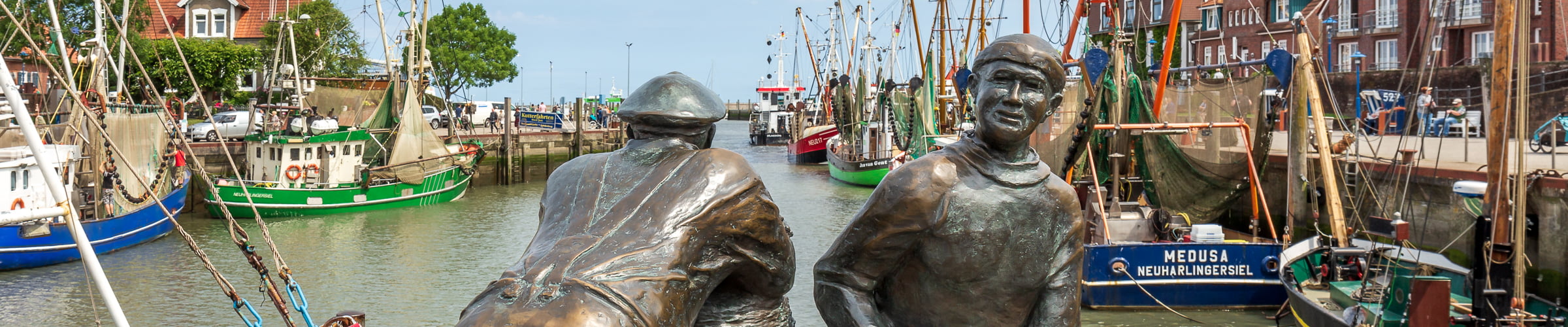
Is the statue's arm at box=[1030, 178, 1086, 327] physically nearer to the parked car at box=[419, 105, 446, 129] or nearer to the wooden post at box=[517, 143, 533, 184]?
the wooden post at box=[517, 143, 533, 184]

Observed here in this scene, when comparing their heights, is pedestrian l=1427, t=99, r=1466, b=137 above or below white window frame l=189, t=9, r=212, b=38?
below

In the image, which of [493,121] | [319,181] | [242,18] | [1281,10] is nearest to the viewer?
[319,181]

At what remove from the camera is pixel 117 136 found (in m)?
23.2

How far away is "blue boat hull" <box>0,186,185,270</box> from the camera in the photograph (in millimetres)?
20141

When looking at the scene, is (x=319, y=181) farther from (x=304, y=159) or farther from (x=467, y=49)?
(x=467, y=49)

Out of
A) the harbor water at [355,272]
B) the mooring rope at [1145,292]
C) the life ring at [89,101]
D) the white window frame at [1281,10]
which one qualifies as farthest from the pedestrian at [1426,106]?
the white window frame at [1281,10]

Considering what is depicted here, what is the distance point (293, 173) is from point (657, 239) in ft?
97.4

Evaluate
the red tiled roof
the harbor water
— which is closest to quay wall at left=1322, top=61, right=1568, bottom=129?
the harbor water

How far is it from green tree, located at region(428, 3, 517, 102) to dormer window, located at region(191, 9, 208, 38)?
8.64 meters

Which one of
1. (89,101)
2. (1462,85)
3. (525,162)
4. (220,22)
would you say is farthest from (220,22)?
(1462,85)

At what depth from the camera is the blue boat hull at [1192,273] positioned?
52.1 ft

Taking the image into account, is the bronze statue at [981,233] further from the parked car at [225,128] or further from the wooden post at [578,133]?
the wooden post at [578,133]

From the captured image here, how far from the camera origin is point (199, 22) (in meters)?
51.2

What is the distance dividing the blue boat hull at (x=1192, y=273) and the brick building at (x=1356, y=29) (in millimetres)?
14455
